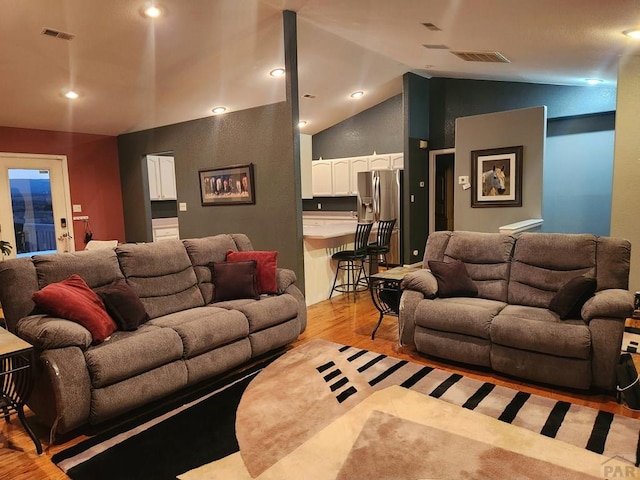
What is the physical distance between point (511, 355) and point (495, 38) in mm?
3093

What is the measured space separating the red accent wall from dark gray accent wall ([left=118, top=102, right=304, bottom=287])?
24.0 inches

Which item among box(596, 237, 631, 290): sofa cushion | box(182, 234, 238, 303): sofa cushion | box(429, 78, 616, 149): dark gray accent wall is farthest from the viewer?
box(429, 78, 616, 149): dark gray accent wall

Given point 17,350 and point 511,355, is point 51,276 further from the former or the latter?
point 511,355

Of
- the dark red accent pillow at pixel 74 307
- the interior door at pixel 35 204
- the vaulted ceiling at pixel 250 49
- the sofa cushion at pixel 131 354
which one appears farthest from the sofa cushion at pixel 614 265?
the interior door at pixel 35 204

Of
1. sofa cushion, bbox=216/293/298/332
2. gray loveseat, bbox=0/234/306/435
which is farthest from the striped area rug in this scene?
gray loveseat, bbox=0/234/306/435

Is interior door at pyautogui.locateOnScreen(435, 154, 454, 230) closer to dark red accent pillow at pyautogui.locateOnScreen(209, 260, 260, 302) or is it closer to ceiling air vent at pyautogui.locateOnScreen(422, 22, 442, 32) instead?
ceiling air vent at pyautogui.locateOnScreen(422, 22, 442, 32)

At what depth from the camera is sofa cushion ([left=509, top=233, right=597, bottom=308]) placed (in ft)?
10.5

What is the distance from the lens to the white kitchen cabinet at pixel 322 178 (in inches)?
331

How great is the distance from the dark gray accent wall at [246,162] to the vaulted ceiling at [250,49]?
41cm

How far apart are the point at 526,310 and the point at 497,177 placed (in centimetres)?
347

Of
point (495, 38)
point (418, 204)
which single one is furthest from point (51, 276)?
point (418, 204)

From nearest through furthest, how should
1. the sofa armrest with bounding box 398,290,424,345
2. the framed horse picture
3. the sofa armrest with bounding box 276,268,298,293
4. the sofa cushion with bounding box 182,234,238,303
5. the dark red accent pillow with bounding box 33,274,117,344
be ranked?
the dark red accent pillow with bounding box 33,274,117,344, the sofa armrest with bounding box 398,290,424,345, the sofa cushion with bounding box 182,234,238,303, the sofa armrest with bounding box 276,268,298,293, the framed horse picture

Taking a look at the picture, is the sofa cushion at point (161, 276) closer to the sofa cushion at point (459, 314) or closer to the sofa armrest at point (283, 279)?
the sofa armrest at point (283, 279)

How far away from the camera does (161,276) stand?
11.3 feet
